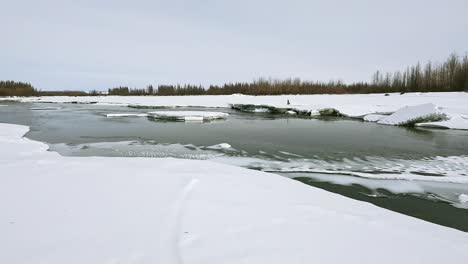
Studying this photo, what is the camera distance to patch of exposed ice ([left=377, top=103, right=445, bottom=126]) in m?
12.3

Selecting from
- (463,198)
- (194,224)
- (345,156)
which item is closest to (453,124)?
(345,156)

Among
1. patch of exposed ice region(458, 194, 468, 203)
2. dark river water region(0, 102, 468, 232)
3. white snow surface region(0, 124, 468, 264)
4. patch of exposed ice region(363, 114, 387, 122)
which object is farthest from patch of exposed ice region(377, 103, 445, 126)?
white snow surface region(0, 124, 468, 264)

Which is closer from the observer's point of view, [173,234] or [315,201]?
[173,234]

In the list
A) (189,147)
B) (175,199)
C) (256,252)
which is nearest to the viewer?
(256,252)

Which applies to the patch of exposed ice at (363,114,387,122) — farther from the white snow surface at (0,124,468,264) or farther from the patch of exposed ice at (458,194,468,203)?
the white snow surface at (0,124,468,264)

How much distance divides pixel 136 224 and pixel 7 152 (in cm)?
422

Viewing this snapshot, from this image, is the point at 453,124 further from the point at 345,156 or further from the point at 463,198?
the point at 463,198

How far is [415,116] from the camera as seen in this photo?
1263 centimetres

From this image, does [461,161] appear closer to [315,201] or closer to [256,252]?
[315,201]

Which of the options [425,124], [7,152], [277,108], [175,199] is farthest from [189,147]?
[277,108]

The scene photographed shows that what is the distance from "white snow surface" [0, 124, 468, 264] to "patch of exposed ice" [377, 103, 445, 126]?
11220 mm

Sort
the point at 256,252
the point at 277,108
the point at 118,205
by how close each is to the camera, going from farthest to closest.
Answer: the point at 277,108, the point at 118,205, the point at 256,252

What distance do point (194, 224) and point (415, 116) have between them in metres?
13.1

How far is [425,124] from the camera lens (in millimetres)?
12344
